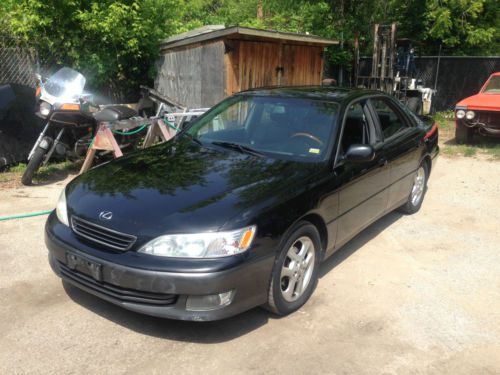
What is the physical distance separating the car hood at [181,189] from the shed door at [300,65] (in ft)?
19.7

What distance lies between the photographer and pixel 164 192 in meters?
3.27

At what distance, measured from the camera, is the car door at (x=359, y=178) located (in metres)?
3.91

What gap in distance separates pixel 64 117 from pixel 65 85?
1.79ft

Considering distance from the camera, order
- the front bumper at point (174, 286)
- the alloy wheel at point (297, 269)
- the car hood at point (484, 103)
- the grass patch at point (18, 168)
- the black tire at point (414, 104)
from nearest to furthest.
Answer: the front bumper at point (174, 286), the alloy wheel at point (297, 269), the grass patch at point (18, 168), the car hood at point (484, 103), the black tire at point (414, 104)

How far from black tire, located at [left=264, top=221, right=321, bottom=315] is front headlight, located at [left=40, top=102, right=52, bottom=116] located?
499 cm

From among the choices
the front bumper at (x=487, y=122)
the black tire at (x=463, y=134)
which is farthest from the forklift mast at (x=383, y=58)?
the front bumper at (x=487, y=122)

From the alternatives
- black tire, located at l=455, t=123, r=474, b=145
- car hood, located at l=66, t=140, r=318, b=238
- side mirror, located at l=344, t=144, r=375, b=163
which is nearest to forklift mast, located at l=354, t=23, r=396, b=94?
black tire, located at l=455, t=123, r=474, b=145

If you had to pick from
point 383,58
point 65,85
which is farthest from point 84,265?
point 383,58

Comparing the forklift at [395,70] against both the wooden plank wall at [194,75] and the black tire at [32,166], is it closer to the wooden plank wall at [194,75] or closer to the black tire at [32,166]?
the wooden plank wall at [194,75]

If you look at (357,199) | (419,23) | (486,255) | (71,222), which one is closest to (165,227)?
(71,222)

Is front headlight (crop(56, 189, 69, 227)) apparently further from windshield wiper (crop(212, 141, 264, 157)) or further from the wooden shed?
the wooden shed

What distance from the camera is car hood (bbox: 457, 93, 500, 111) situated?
9328 mm

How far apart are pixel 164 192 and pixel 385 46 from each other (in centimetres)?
1218

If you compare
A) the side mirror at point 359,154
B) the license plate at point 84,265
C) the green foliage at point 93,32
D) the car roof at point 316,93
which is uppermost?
the green foliage at point 93,32
